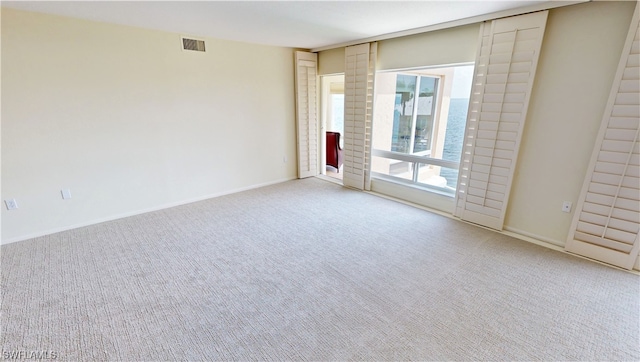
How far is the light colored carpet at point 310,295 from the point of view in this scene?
1642 mm

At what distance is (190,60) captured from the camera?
3660mm

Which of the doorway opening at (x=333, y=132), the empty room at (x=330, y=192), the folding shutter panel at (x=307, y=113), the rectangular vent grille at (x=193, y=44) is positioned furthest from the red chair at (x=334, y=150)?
the rectangular vent grille at (x=193, y=44)

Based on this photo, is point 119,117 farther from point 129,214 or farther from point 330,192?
point 330,192

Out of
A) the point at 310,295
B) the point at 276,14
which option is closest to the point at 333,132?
the point at 276,14

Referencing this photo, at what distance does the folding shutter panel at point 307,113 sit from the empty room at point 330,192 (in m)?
0.59

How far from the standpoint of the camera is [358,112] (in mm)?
4227

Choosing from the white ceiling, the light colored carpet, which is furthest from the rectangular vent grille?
the light colored carpet

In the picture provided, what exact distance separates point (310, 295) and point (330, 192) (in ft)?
8.11

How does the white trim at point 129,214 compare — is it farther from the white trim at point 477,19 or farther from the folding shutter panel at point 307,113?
the white trim at point 477,19

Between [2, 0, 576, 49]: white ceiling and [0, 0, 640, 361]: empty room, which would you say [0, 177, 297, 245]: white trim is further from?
[2, 0, 576, 49]: white ceiling

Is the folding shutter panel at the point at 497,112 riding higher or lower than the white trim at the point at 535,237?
higher

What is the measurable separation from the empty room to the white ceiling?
0.03 meters

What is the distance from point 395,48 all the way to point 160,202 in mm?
3882

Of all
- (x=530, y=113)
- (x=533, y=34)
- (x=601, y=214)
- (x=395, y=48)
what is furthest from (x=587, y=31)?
(x=395, y=48)
